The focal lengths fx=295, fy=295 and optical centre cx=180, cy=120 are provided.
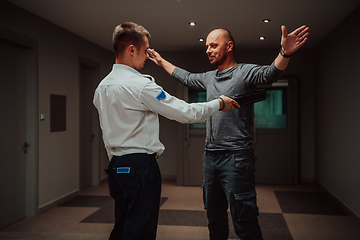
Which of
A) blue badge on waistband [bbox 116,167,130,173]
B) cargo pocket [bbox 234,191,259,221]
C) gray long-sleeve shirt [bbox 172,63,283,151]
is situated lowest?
cargo pocket [bbox 234,191,259,221]

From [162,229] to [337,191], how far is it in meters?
2.52

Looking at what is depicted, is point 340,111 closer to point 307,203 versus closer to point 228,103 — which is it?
point 307,203

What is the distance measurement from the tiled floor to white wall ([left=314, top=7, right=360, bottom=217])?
Result: 1.11 ft

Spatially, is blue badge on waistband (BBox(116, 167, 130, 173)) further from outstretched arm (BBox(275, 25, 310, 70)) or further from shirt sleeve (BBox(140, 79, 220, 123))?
outstretched arm (BBox(275, 25, 310, 70))

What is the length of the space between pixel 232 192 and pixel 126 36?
1050 millimetres

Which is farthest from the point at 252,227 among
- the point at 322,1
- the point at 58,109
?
the point at 58,109

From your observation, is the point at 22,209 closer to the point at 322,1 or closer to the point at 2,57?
the point at 2,57

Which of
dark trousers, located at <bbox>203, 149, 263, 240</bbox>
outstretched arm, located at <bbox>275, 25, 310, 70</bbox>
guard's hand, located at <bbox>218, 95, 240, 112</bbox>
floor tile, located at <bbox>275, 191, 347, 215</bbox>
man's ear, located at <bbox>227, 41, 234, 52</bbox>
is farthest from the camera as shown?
floor tile, located at <bbox>275, 191, 347, 215</bbox>

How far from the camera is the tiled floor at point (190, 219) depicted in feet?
9.34

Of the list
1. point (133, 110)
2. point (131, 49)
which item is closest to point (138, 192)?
point (133, 110)

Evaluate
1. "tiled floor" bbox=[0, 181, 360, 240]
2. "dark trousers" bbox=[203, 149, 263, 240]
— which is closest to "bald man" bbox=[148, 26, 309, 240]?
"dark trousers" bbox=[203, 149, 263, 240]

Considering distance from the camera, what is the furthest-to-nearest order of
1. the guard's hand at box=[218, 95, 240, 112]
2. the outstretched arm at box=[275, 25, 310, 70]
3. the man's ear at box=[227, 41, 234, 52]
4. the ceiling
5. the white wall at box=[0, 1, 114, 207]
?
the white wall at box=[0, 1, 114, 207] → the ceiling → the man's ear at box=[227, 41, 234, 52] → the guard's hand at box=[218, 95, 240, 112] → the outstretched arm at box=[275, 25, 310, 70]

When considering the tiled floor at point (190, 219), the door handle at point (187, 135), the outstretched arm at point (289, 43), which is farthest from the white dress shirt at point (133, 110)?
the door handle at point (187, 135)

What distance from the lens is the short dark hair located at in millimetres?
1477
